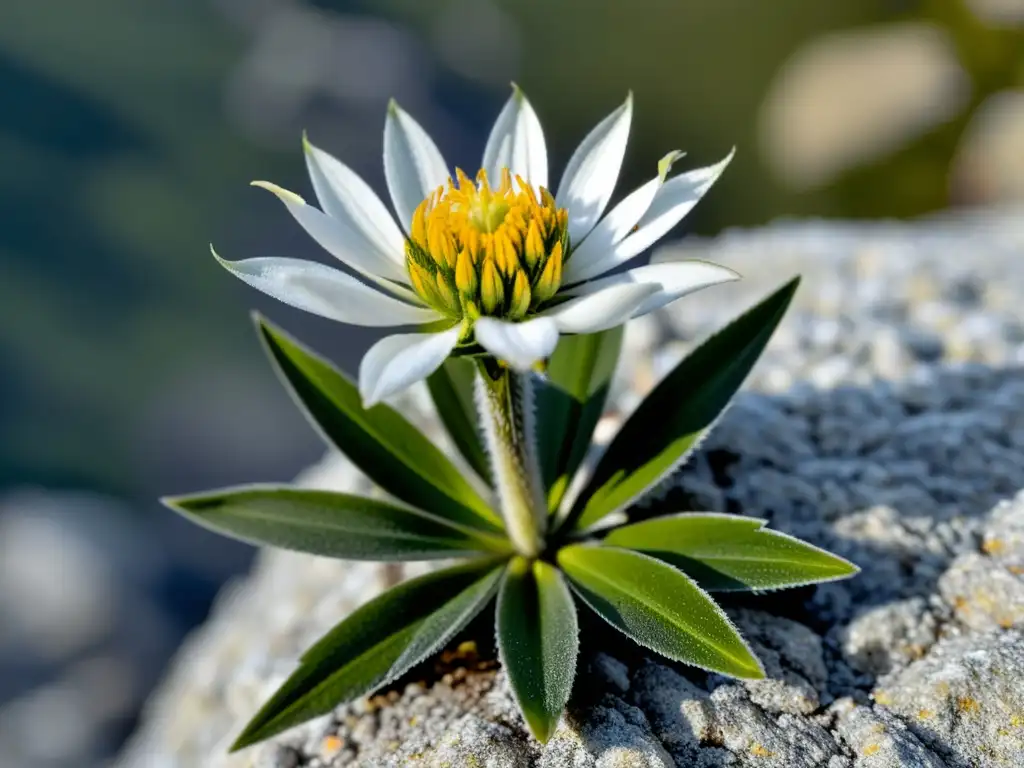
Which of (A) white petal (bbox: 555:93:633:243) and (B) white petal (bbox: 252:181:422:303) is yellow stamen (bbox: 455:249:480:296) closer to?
(B) white petal (bbox: 252:181:422:303)

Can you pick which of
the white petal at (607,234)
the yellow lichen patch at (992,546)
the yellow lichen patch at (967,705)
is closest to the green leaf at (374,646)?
the white petal at (607,234)

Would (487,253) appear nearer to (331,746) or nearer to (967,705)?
(331,746)

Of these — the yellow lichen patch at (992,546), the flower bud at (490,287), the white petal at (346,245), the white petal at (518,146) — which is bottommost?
the yellow lichen patch at (992,546)

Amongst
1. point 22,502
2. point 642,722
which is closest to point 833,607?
point 642,722

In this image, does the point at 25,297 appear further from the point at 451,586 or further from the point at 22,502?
the point at 451,586

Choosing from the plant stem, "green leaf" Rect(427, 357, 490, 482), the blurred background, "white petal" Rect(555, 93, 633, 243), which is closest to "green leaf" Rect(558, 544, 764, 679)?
the plant stem

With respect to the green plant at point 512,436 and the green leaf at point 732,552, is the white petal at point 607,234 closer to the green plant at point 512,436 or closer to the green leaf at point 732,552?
the green plant at point 512,436
